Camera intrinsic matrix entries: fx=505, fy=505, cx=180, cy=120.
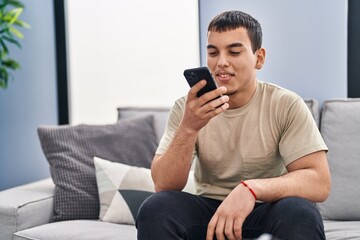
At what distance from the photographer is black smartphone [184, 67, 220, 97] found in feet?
4.45

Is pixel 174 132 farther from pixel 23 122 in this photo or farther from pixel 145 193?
pixel 23 122

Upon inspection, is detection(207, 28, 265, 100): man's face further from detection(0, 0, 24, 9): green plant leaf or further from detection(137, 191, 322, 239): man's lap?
detection(0, 0, 24, 9): green plant leaf

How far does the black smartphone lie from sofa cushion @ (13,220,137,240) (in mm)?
623

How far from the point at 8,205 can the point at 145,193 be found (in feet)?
1.67

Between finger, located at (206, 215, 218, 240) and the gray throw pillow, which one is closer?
finger, located at (206, 215, 218, 240)

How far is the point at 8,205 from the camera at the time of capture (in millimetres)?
1873

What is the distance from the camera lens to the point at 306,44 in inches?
86.3

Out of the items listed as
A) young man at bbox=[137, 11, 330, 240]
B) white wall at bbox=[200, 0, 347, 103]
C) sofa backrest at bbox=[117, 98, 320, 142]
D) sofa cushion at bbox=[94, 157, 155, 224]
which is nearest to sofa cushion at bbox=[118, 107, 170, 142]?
sofa backrest at bbox=[117, 98, 320, 142]

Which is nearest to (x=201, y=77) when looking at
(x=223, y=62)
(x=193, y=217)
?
(x=223, y=62)

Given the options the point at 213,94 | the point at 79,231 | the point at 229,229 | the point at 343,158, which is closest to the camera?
the point at 229,229

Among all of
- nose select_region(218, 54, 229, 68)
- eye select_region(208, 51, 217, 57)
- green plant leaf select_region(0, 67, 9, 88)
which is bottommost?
green plant leaf select_region(0, 67, 9, 88)

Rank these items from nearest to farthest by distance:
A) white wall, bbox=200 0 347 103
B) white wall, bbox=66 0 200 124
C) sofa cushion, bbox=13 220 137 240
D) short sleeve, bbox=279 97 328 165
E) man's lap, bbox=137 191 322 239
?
man's lap, bbox=137 191 322 239
short sleeve, bbox=279 97 328 165
sofa cushion, bbox=13 220 137 240
white wall, bbox=200 0 347 103
white wall, bbox=66 0 200 124

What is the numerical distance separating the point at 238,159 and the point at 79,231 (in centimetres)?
64

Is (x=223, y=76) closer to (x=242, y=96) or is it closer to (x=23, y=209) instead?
(x=242, y=96)
